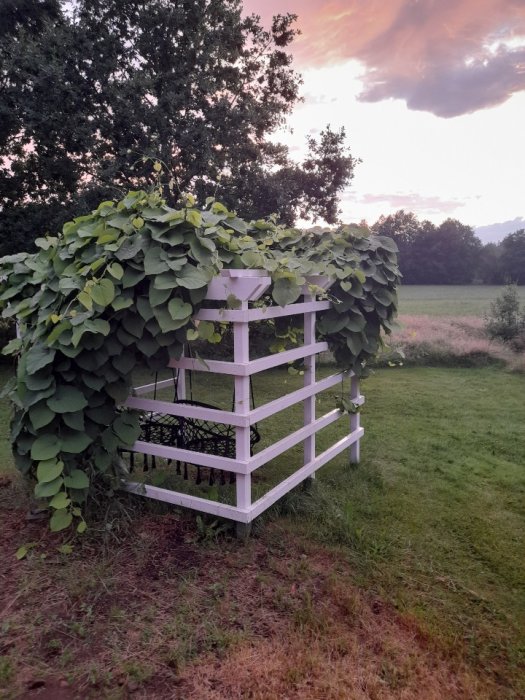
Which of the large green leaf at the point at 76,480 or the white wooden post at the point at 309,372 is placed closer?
the large green leaf at the point at 76,480

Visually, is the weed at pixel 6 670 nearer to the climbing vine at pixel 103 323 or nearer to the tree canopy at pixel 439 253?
the climbing vine at pixel 103 323

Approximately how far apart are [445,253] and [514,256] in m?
4.56

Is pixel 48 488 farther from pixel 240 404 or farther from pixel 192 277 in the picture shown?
pixel 192 277

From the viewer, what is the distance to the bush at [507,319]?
8531mm

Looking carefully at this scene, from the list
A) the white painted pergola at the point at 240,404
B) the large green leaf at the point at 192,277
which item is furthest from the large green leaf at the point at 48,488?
the large green leaf at the point at 192,277

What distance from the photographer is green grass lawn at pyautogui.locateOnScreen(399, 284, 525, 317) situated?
1352cm

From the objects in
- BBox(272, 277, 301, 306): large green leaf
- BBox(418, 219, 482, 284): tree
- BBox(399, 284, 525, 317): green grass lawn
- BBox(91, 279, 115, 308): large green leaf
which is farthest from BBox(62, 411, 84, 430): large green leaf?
BBox(418, 219, 482, 284): tree

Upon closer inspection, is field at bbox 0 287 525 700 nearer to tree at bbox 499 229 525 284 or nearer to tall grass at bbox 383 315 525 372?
tall grass at bbox 383 315 525 372

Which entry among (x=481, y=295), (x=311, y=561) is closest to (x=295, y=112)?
(x=311, y=561)

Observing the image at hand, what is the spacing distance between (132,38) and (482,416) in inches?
338

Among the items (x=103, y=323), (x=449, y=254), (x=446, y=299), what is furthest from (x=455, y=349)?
(x=449, y=254)

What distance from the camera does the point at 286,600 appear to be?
1.82 m

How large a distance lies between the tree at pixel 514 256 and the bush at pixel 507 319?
39.3 feet

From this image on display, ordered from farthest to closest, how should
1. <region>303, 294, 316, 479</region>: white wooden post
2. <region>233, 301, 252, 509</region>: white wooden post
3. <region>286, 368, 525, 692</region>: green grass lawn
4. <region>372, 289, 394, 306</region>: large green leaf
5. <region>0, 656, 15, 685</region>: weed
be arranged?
<region>372, 289, 394, 306</region>: large green leaf → <region>303, 294, 316, 479</region>: white wooden post → <region>233, 301, 252, 509</region>: white wooden post → <region>286, 368, 525, 692</region>: green grass lawn → <region>0, 656, 15, 685</region>: weed
